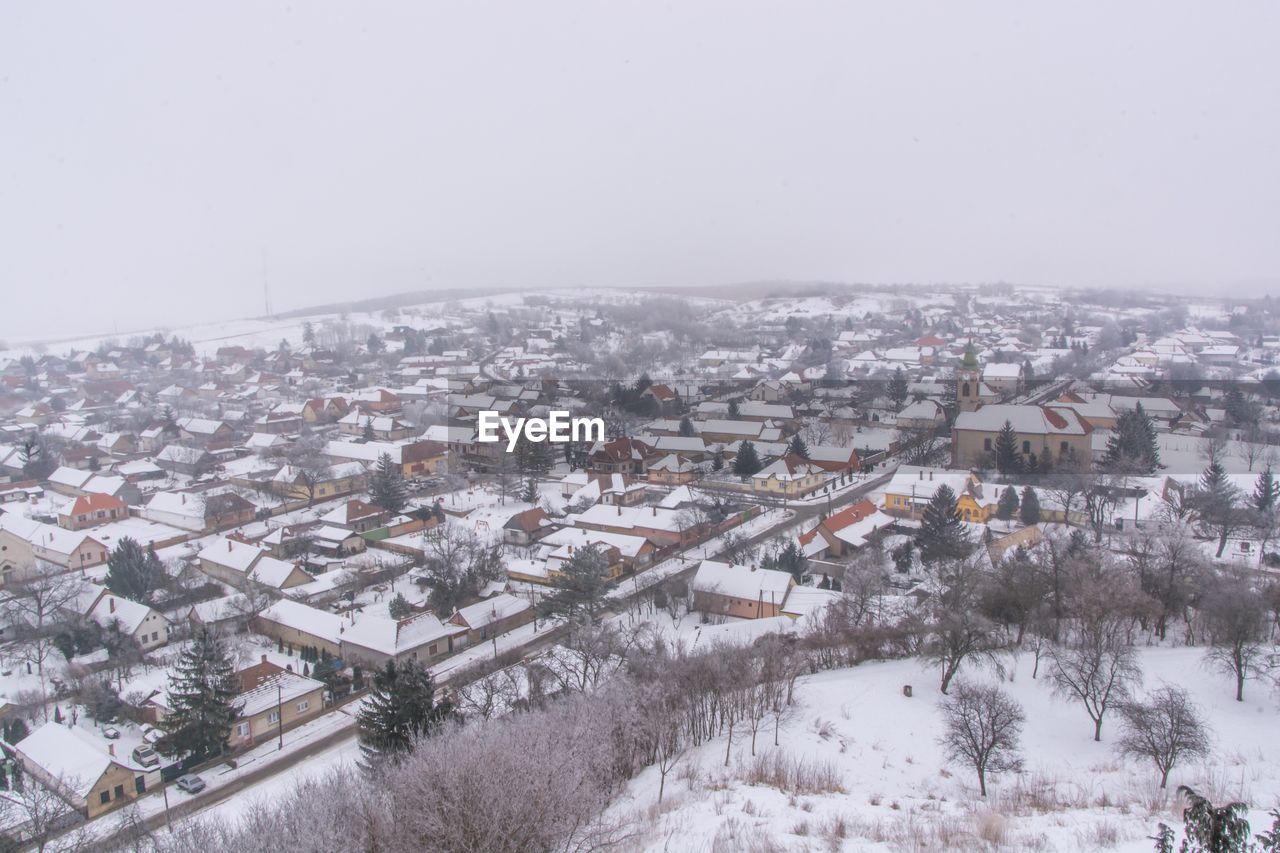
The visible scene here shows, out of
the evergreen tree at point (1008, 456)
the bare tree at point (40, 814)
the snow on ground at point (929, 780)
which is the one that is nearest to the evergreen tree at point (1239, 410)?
the evergreen tree at point (1008, 456)

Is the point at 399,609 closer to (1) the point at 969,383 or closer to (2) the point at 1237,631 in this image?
(2) the point at 1237,631

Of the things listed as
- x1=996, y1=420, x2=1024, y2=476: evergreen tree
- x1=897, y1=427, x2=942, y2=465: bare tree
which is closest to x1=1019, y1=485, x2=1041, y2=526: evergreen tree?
x1=996, y1=420, x2=1024, y2=476: evergreen tree

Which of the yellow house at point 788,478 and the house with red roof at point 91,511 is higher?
the yellow house at point 788,478

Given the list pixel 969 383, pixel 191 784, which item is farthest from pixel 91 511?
pixel 969 383

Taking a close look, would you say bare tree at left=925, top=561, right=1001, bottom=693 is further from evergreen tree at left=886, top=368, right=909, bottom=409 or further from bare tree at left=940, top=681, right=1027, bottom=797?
evergreen tree at left=886, top=368, right=909, bottom=409

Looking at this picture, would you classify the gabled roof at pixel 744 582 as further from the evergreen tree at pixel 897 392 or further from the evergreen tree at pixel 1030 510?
the evergreen tree at pixel 897 392
